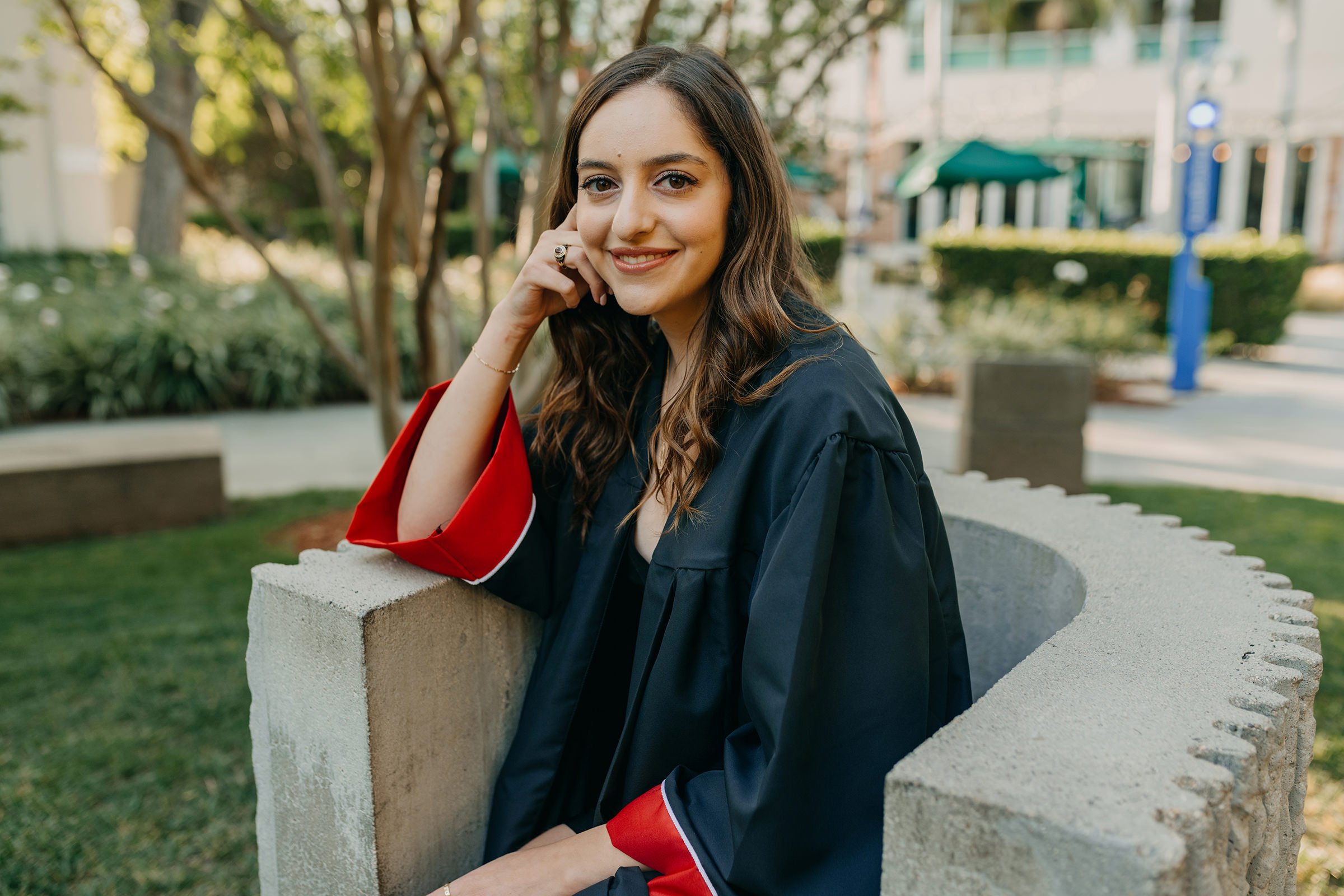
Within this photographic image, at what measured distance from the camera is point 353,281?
5.16 metres

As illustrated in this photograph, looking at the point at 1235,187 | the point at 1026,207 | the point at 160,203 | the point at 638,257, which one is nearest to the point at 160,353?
the point at 160,203

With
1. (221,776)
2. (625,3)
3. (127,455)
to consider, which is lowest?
(221,776)

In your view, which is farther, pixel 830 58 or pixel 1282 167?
pixel 1282 167

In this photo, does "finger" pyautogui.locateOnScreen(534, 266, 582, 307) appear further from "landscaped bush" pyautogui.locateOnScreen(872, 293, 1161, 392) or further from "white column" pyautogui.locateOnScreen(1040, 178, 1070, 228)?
"white column" pyautogui.locateOnScreen(1040, 178, 1070, 228)

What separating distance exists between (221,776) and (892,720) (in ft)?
7.68

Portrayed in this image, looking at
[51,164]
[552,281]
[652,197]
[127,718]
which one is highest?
[51,164]

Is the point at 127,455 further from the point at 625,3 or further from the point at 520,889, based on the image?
the point at 520,889

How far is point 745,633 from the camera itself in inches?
59.6

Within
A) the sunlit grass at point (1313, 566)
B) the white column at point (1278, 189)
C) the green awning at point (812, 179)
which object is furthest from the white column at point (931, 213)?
the sunlit grass at point (1313, 566)

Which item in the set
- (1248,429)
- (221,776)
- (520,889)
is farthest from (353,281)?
(1248,429)

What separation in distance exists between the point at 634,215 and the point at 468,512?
1.71 feet

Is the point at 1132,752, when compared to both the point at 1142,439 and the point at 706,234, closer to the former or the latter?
the point at 706,234

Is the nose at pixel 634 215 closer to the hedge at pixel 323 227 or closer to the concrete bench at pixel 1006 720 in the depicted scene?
the concrete bench at pixel 1006 720

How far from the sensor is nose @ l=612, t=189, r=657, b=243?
63.4 inches
